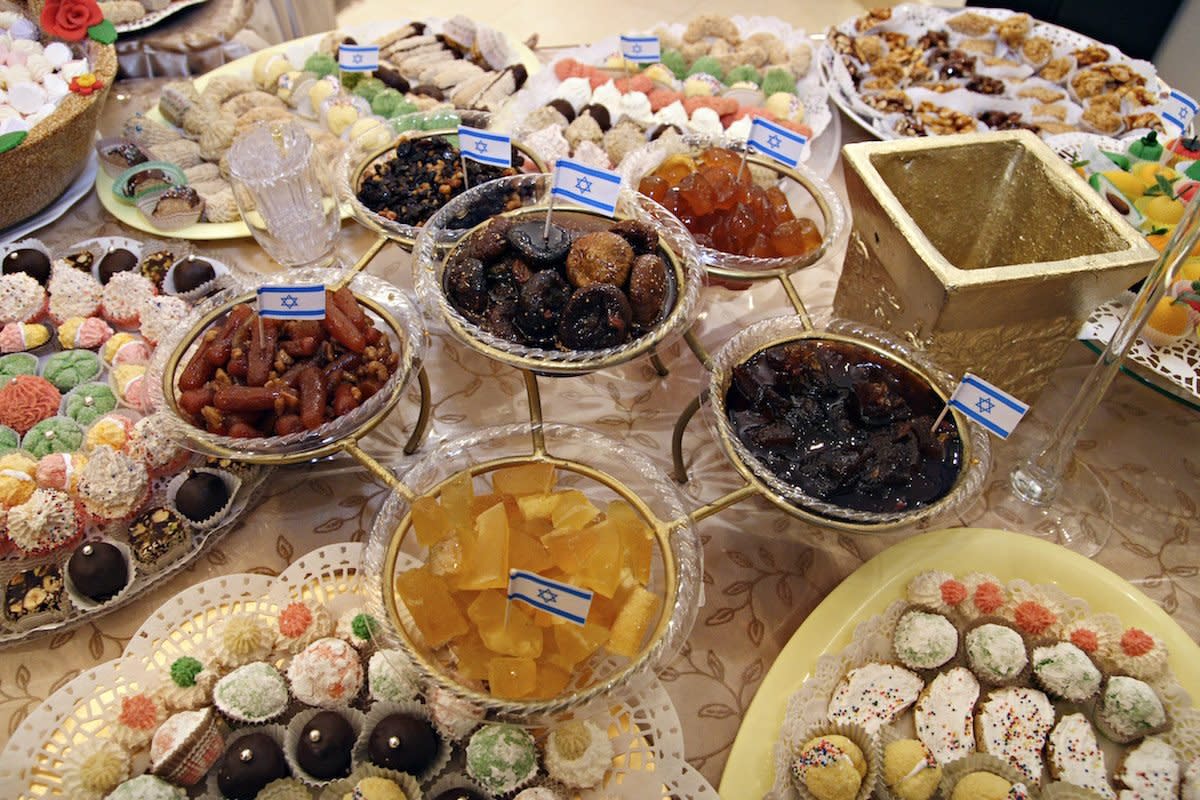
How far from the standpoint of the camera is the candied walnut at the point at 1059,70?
3.09 m

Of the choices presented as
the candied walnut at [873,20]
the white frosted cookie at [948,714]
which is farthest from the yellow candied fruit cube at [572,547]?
the candied walnut at [873,20]

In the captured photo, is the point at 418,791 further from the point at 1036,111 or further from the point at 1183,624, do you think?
the point at 1036,111

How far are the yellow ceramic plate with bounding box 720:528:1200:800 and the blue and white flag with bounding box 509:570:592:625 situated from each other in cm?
44

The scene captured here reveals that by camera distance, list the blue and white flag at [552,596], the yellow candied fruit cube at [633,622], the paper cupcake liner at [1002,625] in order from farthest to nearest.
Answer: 1. the paper cupcake liner at [1002,625]
2. the yellow candied fruit cube at [633,622]
3. the blue and white flag at [552,596]

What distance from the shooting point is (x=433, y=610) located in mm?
1297

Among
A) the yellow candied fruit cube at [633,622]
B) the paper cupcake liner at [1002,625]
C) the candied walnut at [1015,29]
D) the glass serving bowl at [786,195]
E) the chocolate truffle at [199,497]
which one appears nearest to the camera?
the yellow candied fruit cube at [633,622]

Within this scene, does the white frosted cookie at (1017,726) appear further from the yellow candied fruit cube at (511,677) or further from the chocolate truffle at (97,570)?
the chocolate truffle at (97,570)

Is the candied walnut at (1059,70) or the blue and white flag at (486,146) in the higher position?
the blue and white flag at (486,146)

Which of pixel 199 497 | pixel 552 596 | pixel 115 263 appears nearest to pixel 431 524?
pixel 552 596

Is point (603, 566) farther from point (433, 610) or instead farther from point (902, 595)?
point (902, 595)

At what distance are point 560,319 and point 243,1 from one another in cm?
257

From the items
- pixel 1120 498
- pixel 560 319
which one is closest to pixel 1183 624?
pixel 1120 498

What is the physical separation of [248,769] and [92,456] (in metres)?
0.75

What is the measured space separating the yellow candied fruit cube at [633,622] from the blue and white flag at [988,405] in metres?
0.68
